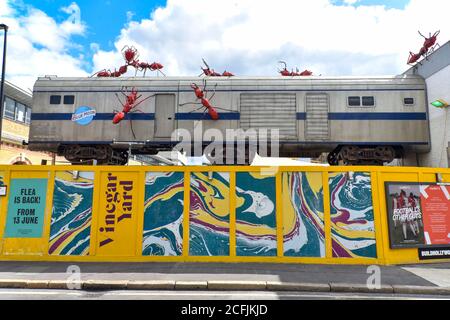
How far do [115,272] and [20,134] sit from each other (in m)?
20.0

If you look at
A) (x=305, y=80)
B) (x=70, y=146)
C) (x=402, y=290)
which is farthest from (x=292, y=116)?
(x=70, y=146)

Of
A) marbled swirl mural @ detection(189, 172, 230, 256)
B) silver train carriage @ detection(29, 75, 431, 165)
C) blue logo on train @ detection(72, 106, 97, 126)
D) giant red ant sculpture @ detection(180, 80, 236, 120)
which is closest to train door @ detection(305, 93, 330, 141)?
silver train carriage @ detection(29, 75, 431, 165)

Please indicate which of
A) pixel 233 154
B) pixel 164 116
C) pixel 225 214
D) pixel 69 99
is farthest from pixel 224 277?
pixel 69 99

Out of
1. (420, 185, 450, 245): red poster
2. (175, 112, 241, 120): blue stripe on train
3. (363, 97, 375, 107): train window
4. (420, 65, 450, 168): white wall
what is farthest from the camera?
(175, 112, 241, 120): blue stripe on train

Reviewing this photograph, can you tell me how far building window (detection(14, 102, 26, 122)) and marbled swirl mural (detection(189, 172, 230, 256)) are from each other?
66.3 ft

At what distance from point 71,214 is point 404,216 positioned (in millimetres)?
9480

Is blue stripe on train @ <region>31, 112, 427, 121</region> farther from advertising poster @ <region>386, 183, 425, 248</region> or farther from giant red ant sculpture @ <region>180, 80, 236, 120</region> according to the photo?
advertising poster @ <region>386, 183, 425, 248</region>

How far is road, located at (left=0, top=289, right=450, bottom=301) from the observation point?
237 inches

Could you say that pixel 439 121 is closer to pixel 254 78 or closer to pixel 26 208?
pixel 254 78

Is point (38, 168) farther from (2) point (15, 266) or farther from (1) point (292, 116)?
(1) point (292, 116)

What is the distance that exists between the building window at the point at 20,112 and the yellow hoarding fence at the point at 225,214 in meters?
16.6

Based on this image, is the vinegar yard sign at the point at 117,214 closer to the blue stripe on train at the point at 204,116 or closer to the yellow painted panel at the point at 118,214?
the yellow painted panel at the point at 118,214

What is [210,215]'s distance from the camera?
902 centimetres
